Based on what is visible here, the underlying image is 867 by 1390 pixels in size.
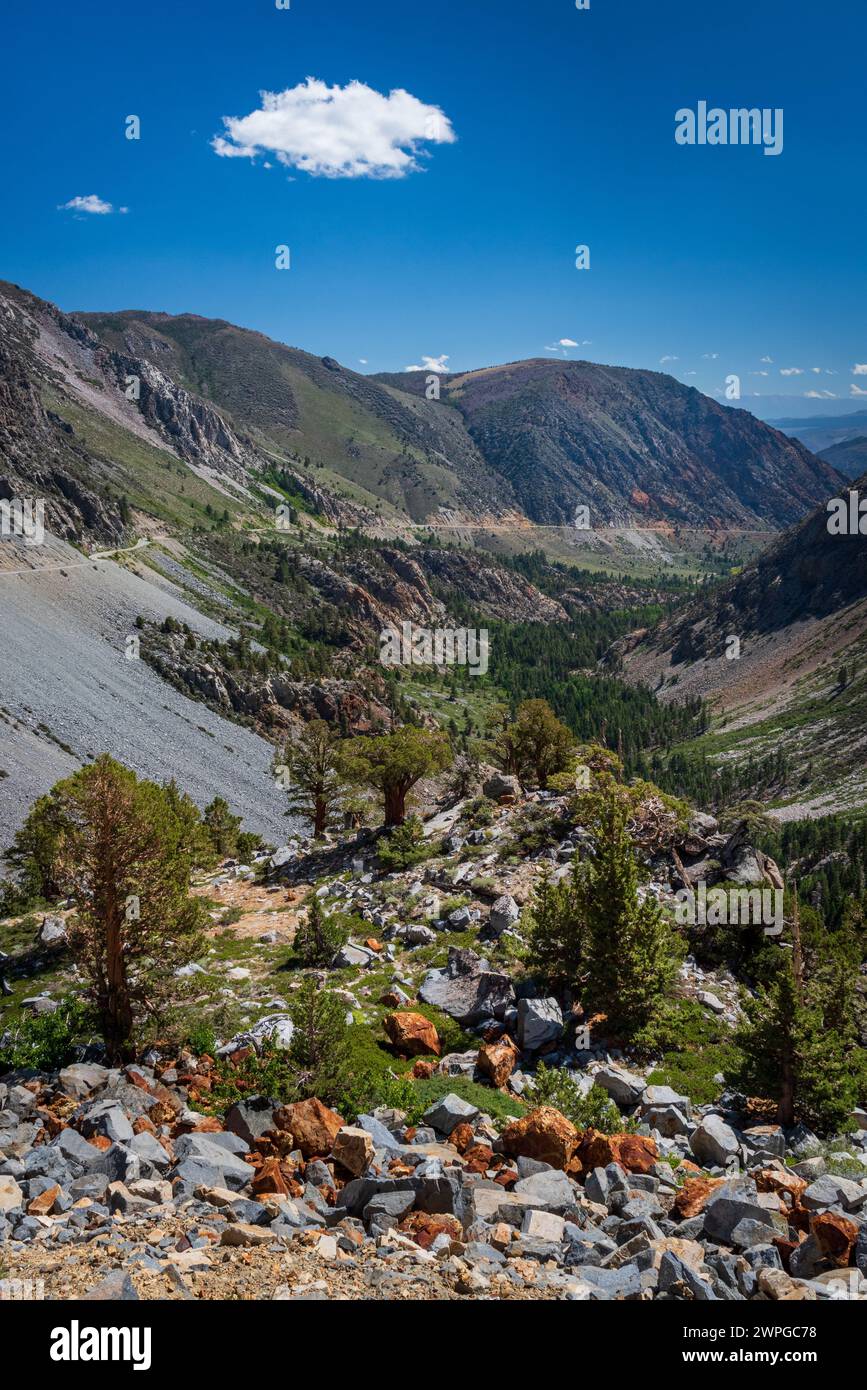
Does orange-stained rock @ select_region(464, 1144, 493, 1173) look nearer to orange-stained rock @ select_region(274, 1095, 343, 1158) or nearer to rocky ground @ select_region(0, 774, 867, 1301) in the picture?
rocky ground @ select_region(0, 774, 867, 1301)

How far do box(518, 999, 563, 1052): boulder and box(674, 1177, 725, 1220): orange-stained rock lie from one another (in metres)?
7.11

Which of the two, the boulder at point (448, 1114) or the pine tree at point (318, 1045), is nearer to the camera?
the boulder at point (448, 1114)

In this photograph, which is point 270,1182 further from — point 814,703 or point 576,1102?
point 814,703

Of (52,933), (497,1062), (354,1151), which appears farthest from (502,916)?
(52,933)

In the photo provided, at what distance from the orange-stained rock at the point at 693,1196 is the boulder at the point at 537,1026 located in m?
7.11

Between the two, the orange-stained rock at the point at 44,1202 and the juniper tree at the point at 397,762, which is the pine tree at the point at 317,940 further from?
the orange-stained rock at the point at 44,1202

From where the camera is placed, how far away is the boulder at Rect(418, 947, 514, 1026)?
2148 cm

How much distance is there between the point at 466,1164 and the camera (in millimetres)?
13648

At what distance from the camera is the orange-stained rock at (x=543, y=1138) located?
45.4ft

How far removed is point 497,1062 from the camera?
1836cm

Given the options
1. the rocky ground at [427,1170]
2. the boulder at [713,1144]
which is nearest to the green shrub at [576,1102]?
the rocky ground at [427,1170]

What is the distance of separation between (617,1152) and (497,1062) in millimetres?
4615

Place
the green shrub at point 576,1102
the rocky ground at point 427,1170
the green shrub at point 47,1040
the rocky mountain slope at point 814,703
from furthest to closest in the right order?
the rocky mountain slope at point 814,703, the green shrub at point 47,1040, the green shrub at point 576,1102, the rocky ground at point 427,1170
